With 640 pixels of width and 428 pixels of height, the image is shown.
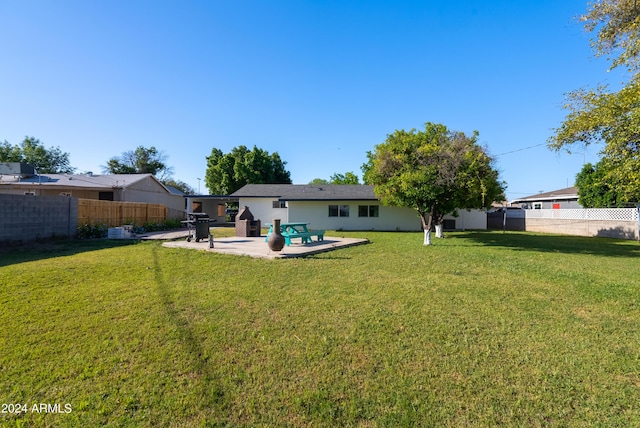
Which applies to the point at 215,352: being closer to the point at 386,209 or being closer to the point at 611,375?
the point at 611,375

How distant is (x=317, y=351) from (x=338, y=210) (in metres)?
18.2

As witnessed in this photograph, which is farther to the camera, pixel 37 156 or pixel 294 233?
pixel 37 156

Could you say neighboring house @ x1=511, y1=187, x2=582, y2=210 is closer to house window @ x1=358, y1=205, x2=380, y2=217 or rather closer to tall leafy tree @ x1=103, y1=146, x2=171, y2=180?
house window @ x1=358, y1=205, x2=380, y2=217

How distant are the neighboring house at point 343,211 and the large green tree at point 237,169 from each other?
457 inches

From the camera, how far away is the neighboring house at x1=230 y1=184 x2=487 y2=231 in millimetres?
20844

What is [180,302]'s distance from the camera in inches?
184

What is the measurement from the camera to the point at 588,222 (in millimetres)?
18672

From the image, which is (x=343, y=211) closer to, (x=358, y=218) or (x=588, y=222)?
(x=358, y=218)

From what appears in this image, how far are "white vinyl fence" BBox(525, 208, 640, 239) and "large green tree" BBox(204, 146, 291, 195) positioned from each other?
26.2 metres

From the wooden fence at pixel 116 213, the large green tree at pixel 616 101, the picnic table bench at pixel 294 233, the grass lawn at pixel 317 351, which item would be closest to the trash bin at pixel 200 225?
the picnic table bench at pixel 294 233

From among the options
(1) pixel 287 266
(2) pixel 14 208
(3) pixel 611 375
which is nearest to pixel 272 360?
(3) pixel 611 375

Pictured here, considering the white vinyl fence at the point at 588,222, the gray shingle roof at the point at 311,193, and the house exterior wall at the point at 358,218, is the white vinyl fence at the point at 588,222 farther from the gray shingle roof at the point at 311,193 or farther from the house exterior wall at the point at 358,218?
the gray shingle roof at the point at 311,193

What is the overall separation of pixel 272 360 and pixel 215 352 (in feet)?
2.11

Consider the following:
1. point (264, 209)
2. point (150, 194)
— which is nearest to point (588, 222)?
point (264, 209)
